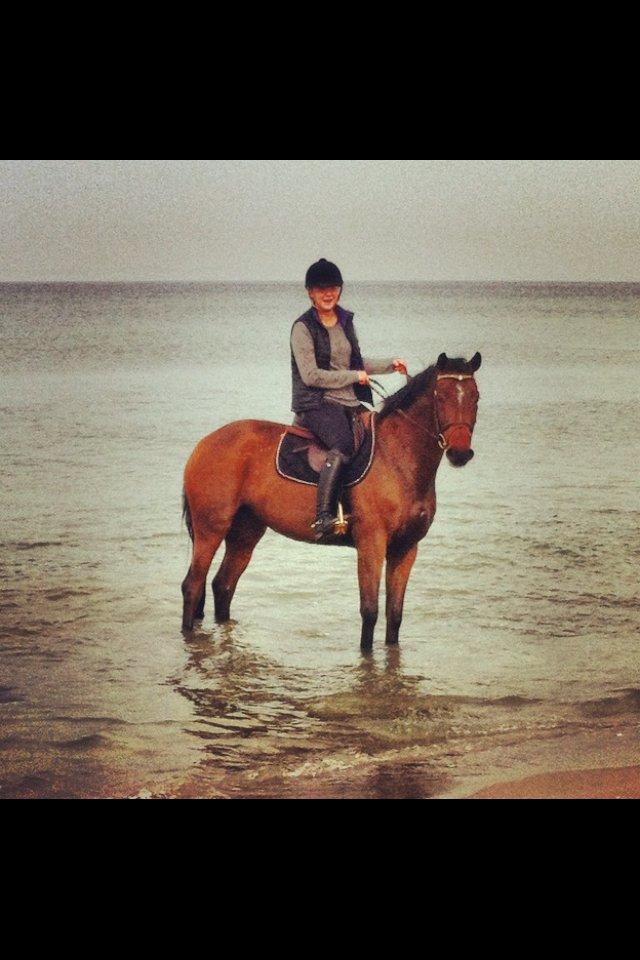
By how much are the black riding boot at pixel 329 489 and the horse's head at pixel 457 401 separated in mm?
506

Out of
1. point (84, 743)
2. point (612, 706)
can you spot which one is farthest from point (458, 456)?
point (84, 743)

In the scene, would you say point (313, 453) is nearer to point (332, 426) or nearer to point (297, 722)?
point (332, 426)

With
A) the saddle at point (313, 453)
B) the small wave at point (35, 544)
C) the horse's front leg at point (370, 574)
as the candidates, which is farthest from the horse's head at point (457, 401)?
the small wave at point (35, 544)

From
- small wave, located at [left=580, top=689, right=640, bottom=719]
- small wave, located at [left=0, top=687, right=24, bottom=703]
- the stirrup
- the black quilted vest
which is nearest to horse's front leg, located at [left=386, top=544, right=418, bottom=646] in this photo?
the stirrup

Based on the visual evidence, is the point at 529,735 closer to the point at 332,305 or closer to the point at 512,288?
the point at 332,305

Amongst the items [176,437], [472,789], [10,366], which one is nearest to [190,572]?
[472,789]

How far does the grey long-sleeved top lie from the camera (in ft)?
18.4

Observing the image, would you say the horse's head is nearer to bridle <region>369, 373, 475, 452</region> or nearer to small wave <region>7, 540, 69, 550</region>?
bridle <region>369, 373, 475, 452</region>

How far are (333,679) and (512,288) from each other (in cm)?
6653

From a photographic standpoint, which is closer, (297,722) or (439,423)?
→ (297,722)

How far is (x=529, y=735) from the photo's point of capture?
A: 5008 millimetres

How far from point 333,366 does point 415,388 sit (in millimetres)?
383

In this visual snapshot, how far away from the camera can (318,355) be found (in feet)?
18.7

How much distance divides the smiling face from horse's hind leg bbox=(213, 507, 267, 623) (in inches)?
44.5
